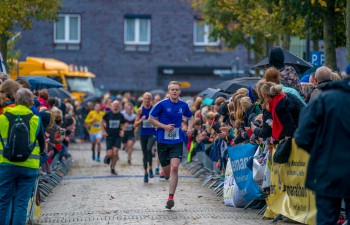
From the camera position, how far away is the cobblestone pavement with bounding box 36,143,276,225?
542 inches

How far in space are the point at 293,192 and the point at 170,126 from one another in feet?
13.1

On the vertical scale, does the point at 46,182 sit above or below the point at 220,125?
below

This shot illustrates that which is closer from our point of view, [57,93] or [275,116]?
[275,116]

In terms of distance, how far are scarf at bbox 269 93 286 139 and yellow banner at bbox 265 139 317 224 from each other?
277mm

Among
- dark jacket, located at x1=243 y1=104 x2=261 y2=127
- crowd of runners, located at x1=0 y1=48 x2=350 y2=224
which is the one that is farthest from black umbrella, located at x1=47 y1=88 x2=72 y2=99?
dark jacket, located at x1=243 y1=104 x2=261 y2=127

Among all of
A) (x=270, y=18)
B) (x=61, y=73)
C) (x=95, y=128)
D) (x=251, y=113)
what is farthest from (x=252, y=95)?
(x=61, y=73)

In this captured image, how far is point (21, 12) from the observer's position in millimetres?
25594

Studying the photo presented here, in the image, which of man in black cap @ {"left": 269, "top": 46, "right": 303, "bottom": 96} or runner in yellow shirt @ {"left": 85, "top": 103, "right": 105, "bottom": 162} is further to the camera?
runner in yellow shirt @ {"left": 85, "top": 103, "right": 105, "bottom": 162}

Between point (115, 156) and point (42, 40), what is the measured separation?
104 ft

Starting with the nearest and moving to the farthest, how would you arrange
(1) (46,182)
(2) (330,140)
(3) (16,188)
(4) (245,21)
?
(2) (330,140), (3) (16,188), (1) (46,182), (4) (245,21)

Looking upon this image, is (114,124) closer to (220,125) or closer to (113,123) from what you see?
(113,123)

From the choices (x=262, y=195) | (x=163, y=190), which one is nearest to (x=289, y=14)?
(x=163, y=190)

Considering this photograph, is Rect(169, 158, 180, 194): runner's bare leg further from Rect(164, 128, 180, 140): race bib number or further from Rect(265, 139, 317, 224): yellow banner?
Rect(265, 139, 317, 224): yellow banner

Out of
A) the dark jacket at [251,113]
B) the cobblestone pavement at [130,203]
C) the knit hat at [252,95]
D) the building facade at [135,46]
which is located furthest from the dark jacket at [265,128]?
the building facade at [135,46]
